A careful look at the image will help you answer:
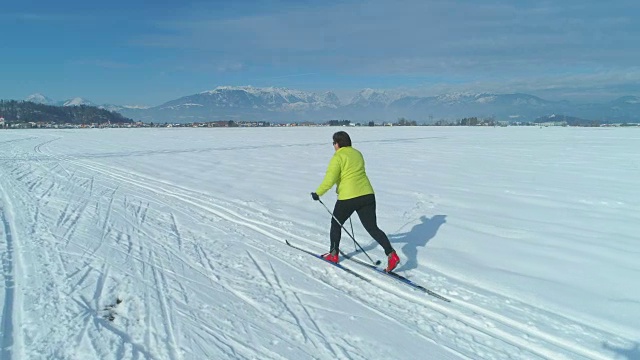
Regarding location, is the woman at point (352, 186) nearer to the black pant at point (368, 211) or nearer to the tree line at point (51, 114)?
the black pant at point (368, 211)

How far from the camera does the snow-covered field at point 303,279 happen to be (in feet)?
12.8

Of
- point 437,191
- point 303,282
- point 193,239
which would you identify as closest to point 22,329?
point 303,282

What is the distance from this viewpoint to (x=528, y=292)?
17.0ft

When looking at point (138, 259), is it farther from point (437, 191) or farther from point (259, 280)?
point (437, 191)

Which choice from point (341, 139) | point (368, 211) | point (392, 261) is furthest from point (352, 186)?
point (392, 261)

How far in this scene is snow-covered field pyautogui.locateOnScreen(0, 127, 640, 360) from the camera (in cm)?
389

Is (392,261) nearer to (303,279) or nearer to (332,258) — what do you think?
(332,258)

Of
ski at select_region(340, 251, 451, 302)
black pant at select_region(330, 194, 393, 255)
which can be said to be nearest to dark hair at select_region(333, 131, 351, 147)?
black pant at select_region(330, 194, 393, 255)

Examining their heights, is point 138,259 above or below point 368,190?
below

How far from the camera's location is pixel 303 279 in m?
5.41

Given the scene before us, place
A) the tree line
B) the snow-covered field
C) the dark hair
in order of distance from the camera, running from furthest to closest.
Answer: the tree line < the dark hair < the snow-covered field

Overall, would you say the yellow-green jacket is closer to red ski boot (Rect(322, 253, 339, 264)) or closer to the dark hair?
the dark hair

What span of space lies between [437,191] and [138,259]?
328 inches

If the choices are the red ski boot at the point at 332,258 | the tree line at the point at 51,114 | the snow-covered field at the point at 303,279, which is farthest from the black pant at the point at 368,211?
the tree line at the point at 51,114
